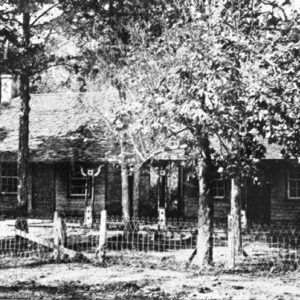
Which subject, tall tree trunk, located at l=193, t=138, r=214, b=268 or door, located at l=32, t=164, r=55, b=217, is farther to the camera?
door, located at l=32, t=164, r=55, b=217

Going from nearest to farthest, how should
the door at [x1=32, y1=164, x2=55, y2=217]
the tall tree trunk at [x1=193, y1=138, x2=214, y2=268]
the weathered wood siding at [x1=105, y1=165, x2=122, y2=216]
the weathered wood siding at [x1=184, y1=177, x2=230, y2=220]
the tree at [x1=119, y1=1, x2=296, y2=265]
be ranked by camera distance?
the tree at [x1=119, y1=1, x2=296, y2=265] < the tall tree trunk at [x1=193, y1=138, x2=214, y2=268] < the weathered wood siding at [x1=184, y1=177, x2=230, y2=220] < the weathered wood siding at [x1=105, y1=165, x2=122, y2=216] < the door at [x1=32, y1=164, x2=55, y2=217]

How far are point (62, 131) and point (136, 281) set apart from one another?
1629cm

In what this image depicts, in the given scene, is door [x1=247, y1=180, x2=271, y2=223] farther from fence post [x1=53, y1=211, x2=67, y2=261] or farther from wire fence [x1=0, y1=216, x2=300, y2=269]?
fence post [x1=53, y1=211, x2=67, y2=261]

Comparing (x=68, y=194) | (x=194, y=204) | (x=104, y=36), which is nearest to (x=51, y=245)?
(x=104, y=36)

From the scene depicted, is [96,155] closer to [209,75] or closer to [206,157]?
[206,157]

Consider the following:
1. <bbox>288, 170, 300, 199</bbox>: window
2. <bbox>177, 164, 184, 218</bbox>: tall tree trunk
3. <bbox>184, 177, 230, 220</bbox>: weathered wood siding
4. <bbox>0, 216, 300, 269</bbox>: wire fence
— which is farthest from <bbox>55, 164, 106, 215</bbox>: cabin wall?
<bbox>288, 170, 300, 199</bbox>: window

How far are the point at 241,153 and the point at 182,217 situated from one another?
13.2m

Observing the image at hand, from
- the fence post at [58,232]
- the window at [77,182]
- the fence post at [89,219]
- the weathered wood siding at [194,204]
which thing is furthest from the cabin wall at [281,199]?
the fence post at [58,232]

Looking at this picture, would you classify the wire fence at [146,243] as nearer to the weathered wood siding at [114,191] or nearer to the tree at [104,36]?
the tree at [104,36]

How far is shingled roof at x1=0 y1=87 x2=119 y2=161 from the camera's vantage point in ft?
76.9

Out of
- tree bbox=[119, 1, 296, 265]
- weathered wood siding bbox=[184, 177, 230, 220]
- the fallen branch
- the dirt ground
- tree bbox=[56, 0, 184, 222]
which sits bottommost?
the dirt ground

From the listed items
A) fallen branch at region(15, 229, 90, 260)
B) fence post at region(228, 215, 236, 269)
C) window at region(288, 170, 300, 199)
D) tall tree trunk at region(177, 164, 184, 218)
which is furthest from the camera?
tall tree trunk at region(177, 164, 184, 218)

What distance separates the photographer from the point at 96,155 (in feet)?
75.8

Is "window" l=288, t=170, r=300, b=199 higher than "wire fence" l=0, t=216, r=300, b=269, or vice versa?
"window" l=288, t=170, r=300, b=199
